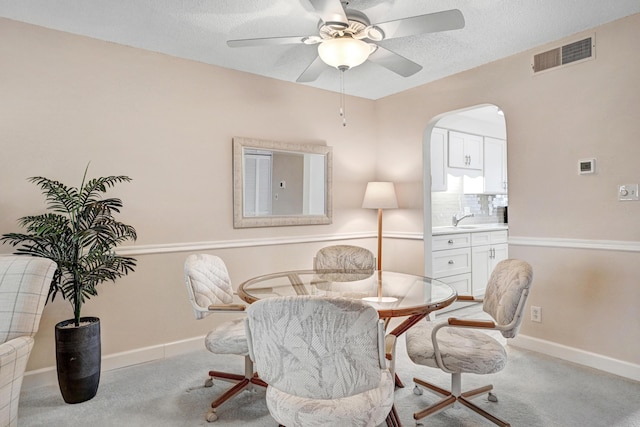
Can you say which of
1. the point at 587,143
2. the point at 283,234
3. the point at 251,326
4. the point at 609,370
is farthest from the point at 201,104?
the point at 609,370

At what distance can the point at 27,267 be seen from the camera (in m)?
2.04

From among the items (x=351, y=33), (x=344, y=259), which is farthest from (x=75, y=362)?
(x=351, y=33)

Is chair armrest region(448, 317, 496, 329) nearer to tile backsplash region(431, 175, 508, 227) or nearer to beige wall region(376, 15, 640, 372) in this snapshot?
beige wall region(376, 15, 640, 372)

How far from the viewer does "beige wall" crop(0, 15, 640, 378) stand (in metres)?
2.56

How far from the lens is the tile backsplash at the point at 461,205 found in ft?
17.3

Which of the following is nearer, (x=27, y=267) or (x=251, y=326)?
(x=251, y=326)

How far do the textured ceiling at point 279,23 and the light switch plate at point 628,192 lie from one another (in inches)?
45.1

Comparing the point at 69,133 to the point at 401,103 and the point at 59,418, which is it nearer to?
the point at 59,418

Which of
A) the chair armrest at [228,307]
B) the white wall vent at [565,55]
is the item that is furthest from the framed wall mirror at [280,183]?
the white wall vent at [565,55]

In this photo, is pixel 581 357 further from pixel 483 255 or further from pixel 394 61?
pixel 394 61

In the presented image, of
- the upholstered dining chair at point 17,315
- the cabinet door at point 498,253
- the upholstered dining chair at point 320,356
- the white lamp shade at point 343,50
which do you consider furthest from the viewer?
the cabinet door at point 498,253

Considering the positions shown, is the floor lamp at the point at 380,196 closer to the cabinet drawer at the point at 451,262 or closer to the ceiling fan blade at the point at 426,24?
the cabinet drawer at the point at 451,262

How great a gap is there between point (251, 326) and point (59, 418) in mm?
1611

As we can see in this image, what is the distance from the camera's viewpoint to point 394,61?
2.50 m
